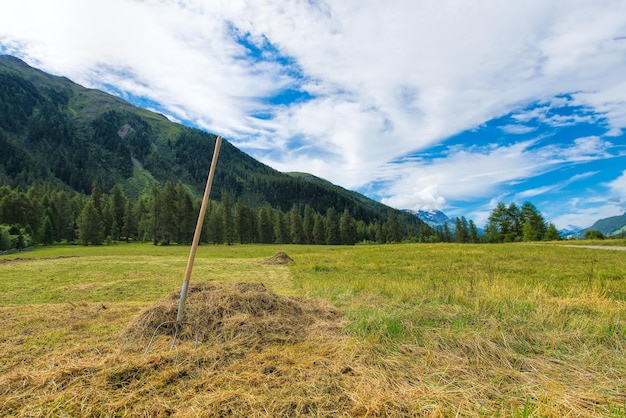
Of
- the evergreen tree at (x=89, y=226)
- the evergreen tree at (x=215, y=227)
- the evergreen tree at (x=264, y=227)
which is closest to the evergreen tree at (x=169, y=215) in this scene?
the evergreen tree at (x=215, y=227)

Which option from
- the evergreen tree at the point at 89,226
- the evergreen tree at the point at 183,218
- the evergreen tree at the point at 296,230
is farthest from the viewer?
the evergreen tree at the point at 296,230

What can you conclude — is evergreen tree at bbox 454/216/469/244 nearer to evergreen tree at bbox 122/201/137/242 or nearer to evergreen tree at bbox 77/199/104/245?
evergreen tree at bbox 122/201/137/242

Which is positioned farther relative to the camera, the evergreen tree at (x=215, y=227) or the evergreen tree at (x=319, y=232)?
the evergreen tree at (x=319, y=232)

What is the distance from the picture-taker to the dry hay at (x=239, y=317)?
17.1 feet

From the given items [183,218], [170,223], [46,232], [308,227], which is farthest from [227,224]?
[46,232]

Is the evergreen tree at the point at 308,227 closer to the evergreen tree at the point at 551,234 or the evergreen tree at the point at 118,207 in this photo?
the evergreen tree at the point at 118,207

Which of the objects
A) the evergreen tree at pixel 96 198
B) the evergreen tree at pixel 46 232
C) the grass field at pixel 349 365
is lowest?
the grass field at pixel 349 365

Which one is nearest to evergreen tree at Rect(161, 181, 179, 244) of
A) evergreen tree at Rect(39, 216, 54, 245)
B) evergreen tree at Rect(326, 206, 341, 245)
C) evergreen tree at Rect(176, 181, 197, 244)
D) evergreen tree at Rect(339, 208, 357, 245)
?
evergreen tree at Rect(176, 181, 197, 244)

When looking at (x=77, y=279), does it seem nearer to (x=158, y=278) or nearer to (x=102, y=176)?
(x=158, y=278)

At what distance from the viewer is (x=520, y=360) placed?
4148mm

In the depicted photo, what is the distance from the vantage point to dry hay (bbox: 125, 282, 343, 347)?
17.1ft

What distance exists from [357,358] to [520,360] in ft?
7.65

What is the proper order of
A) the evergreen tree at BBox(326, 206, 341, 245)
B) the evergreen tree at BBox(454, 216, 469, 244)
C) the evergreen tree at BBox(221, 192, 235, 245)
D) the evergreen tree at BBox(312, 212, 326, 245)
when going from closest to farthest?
the evergreen tree at BBox(221, 192, 235, 245)
the evergreen tree at BBox(312, 212, 326, 245)
the evergreen tree at BBox(326, 206, 341, 245)
the evergreen tree at BBox(454, 216, 469, 244)

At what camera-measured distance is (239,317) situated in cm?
556
